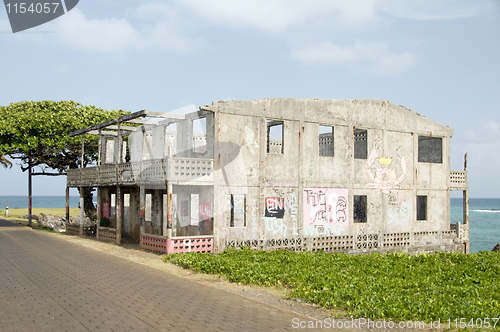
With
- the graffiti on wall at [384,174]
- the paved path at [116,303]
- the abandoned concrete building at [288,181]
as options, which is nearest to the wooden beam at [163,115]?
the abandoned concrete building at [288,181]

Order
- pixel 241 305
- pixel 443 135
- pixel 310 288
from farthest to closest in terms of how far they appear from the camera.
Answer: pixel 443 135
pixel 310 288
pixel 241 305

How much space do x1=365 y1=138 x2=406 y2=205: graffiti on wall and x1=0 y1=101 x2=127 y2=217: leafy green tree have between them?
19.9 meters

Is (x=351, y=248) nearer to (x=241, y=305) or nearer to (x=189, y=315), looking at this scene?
(x=241, y=305)

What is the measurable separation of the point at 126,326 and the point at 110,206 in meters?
19.8

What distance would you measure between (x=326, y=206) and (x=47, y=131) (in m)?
21.3

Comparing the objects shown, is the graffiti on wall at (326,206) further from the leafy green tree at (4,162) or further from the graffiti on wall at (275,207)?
the leafy green tree at (4,162)

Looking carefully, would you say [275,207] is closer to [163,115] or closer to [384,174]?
[163,115]

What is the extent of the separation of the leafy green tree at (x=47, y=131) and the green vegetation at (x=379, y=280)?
761 inches

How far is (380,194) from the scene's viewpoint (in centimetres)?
2277

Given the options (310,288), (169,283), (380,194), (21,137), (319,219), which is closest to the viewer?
(310,288)

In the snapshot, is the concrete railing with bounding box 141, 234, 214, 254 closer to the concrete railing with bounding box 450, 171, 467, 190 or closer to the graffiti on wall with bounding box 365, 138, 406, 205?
the graffiti on wall with bounding box 365, 138, 406, 205

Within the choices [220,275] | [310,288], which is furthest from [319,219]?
[310,288]

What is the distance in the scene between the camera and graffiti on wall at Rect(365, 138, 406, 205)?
22.6 metres

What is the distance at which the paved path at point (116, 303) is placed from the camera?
8219 mm
